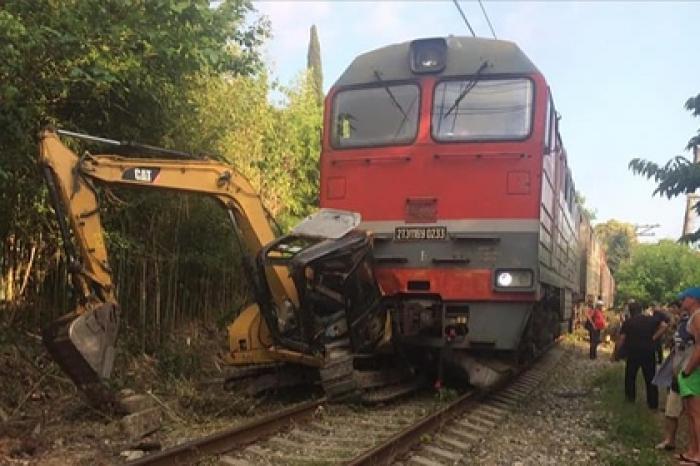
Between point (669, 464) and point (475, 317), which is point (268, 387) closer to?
point (475, 317)

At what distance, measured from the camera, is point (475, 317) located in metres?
7.97

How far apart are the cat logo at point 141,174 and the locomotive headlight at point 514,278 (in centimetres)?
374

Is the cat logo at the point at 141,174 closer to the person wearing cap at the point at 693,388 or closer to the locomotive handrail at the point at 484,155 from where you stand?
the locomotive handrail at the point at 484,155

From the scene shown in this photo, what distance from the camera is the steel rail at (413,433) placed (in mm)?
5453

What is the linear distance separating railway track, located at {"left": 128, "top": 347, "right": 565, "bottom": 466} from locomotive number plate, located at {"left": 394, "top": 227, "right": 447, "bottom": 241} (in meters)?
1.85

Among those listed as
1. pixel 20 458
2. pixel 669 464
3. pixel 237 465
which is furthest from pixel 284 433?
pixel 669 464

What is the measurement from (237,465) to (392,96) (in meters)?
4.90

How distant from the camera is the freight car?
7.96 meters

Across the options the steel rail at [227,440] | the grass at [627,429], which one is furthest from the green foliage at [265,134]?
the grass at [627,429]

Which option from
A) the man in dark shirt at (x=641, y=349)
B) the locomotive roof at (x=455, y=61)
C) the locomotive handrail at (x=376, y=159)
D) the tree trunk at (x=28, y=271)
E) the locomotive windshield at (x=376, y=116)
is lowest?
the man in dark shirt at (x=641, y=349)

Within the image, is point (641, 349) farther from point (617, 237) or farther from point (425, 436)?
point (617, 237)

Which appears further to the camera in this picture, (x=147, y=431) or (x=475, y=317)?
(x=475, y=317)

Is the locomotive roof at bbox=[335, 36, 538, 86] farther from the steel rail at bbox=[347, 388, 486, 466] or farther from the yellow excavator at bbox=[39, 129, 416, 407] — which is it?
the steel rail at bbox=[347, 388, 486, 466]

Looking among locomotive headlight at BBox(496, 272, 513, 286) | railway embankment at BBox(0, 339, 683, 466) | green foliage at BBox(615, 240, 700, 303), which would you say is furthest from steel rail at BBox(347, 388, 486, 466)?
green foliage at BBox(615, 240, 700, 303)
